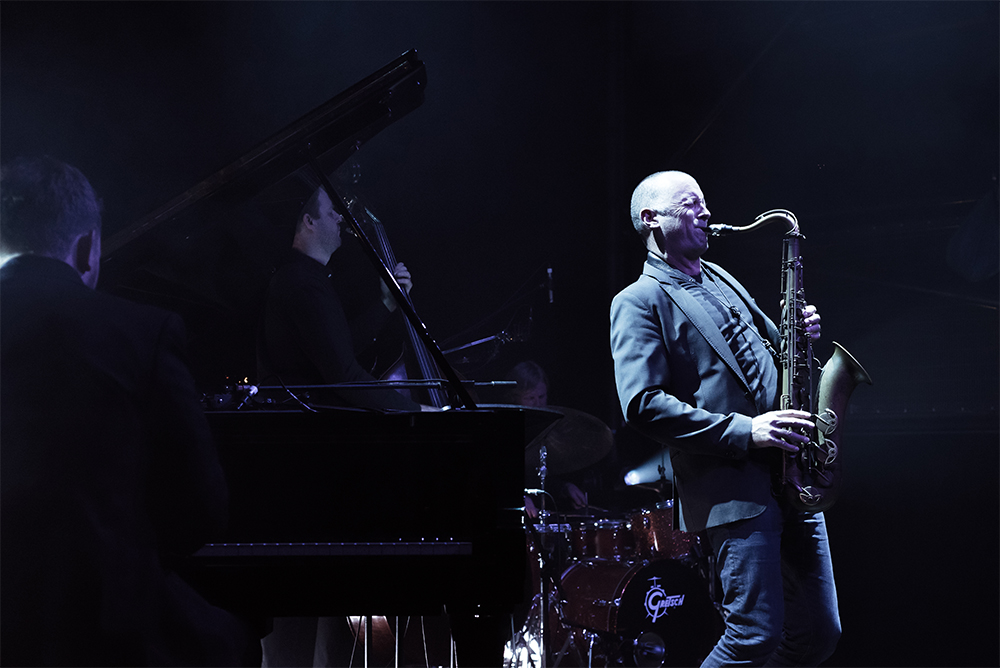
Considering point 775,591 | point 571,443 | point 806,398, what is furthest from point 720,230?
point 571,443

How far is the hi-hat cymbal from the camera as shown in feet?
13.1

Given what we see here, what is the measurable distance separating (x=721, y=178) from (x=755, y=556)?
313 centimetres

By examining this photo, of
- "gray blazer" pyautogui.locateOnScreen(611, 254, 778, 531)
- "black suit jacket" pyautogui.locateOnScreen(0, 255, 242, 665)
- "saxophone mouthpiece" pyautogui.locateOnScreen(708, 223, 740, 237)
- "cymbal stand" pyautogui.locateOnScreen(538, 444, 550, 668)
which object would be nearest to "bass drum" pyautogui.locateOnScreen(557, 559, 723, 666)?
"cymbal stand" pyautogui.locateOnScreen(538, 444, 550, 668)

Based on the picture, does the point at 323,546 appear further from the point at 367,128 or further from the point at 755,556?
the point at 367,128

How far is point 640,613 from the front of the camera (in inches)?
150

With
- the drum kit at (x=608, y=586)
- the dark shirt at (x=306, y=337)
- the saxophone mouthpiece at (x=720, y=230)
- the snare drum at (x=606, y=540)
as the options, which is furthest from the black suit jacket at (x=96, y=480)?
the snare drum at (x=606, y=540)

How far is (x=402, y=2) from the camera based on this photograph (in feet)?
14.9

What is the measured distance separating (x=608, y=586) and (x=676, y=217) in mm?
1993

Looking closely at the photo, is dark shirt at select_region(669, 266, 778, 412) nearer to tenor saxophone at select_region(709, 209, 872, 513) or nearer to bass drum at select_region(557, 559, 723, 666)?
tenor saxophone at select_region(709, 209, 872, 513)

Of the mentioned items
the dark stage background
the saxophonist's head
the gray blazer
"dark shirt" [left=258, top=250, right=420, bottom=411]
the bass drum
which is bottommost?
the bass drum

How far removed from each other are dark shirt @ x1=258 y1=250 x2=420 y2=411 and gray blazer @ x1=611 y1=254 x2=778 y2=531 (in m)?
0.91

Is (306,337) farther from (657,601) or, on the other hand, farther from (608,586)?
(657,601)

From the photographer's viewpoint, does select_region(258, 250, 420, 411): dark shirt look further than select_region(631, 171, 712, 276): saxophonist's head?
Yes

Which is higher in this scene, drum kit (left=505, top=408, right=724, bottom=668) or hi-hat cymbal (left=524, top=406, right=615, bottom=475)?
hi-hat cymbal (left=524, top=406, right=615, bottom=475)
